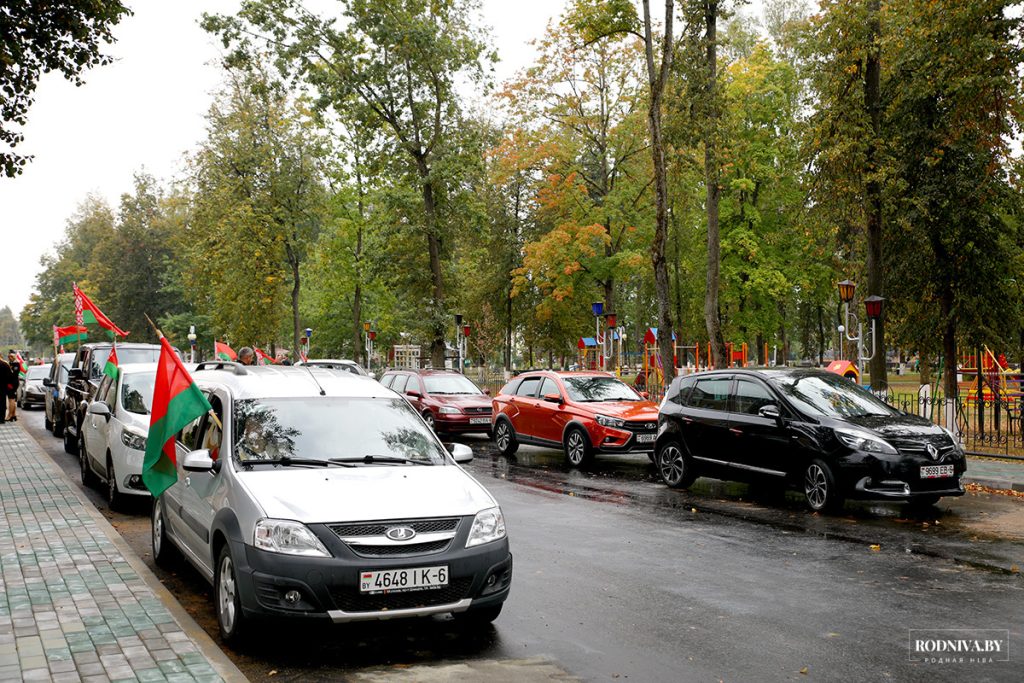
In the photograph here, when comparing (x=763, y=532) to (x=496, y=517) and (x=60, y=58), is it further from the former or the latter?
(x=60, y=58)

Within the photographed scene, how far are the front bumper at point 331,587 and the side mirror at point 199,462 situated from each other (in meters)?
0.86

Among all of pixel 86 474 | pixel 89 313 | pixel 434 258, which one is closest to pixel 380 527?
pixel 86 474

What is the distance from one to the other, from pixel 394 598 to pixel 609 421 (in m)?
11.1

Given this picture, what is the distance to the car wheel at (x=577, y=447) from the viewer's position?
16.5 m

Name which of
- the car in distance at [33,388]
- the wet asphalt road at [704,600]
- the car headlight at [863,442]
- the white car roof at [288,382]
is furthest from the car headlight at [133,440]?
the car in distance at [33,388]

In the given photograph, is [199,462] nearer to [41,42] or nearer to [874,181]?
[41,42]

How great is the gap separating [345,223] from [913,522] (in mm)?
39347

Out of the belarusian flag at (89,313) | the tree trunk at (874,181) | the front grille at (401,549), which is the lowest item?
the front grille at (401,549)

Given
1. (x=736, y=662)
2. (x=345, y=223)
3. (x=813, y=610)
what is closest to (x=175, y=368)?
(x=736, y=662)

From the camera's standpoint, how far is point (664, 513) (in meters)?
11.2

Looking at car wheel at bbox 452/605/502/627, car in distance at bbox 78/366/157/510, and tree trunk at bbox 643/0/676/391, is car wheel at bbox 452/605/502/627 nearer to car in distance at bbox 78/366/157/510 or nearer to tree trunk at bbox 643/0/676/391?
car in distance at bbox 78/366/157/510

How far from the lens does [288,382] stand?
7.31 metres

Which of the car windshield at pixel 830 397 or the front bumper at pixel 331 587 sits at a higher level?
the car windshield at pixel 830 397

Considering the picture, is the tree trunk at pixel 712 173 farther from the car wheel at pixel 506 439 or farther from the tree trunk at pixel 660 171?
the car wheel at pixel 506 439
